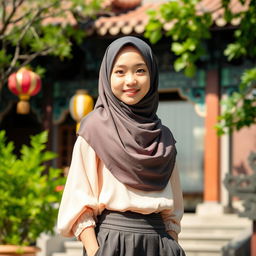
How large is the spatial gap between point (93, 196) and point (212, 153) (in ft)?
24.7

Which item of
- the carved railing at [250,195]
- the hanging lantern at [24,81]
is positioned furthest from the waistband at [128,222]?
the hanging lantern at [24,81]

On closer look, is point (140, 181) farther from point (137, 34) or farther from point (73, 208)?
point (137, 34)

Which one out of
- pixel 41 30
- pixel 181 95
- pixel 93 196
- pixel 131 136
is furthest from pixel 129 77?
pixel 181 95

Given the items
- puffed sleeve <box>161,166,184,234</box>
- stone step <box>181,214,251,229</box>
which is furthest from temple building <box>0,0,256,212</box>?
puffed sleeve <box>161,166,184,234</box>

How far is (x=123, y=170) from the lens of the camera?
7.84 ft

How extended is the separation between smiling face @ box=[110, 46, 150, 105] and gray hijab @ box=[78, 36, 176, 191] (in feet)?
0.06

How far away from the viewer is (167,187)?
8.22 ft

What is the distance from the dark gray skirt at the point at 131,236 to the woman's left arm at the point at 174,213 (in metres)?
0.10

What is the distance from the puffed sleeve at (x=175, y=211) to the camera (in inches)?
100

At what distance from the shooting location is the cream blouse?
2.38 metres

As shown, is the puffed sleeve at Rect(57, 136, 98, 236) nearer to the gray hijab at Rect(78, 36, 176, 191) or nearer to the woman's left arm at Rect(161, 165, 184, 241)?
the gray hijab at Rect(78, 36, 176, 191)

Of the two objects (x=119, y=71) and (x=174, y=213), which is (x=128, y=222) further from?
(x=119, y=71)

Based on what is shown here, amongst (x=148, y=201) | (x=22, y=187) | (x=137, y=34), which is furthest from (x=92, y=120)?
(x=137, y=34)

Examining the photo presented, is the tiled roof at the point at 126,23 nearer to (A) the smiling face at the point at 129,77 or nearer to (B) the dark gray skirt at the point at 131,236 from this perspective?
(A) the smiling face at the point at 129,77
